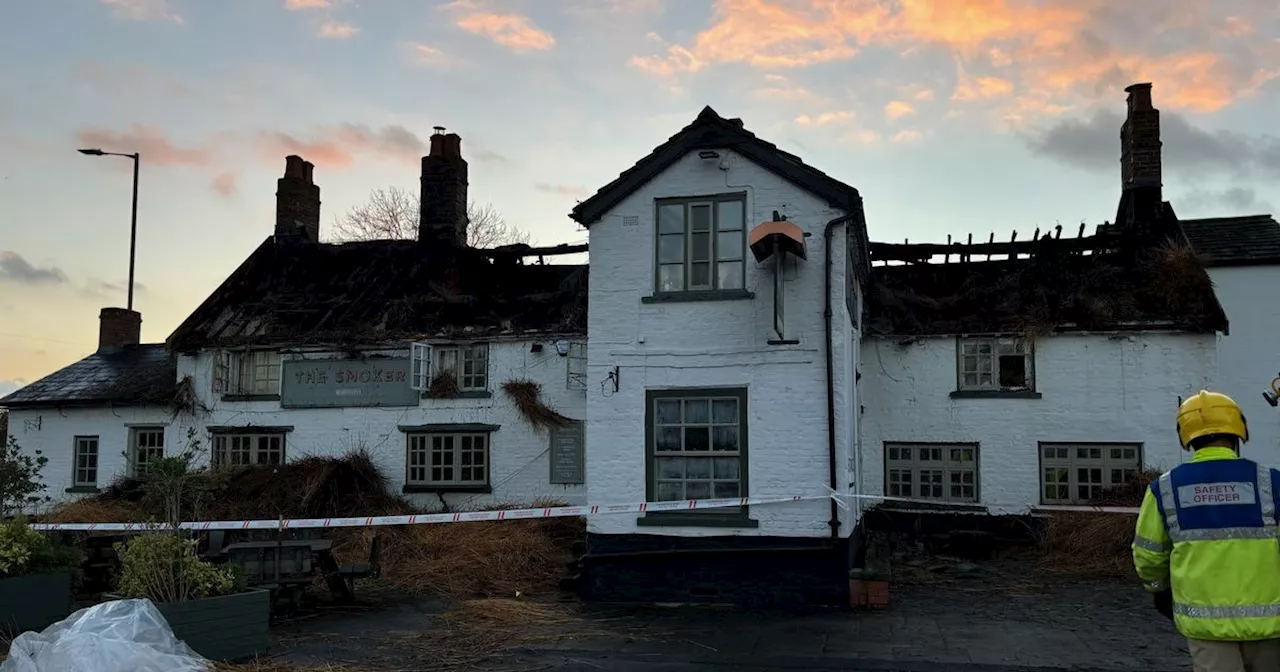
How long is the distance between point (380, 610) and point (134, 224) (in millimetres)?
21983

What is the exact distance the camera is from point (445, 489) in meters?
18.5

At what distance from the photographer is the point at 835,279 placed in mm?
11953

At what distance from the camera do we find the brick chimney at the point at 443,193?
71.6 ft

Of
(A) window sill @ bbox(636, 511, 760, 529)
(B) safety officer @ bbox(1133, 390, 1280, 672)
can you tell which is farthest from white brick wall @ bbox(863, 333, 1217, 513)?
(B) safety officer @ bbox(1133, 390, 1280, 672)

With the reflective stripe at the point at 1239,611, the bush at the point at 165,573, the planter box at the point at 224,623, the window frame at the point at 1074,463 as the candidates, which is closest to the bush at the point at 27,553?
the planter box at the point at 224,623

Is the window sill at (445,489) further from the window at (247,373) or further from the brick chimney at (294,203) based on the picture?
the brick chimney at (294,203)

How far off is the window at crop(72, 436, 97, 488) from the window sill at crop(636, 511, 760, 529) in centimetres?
1469

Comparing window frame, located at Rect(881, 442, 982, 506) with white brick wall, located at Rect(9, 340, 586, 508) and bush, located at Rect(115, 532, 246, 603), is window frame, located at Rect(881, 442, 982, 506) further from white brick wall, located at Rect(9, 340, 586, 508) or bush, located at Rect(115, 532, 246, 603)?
bush, located at Rect(115, 532, 246, 603)

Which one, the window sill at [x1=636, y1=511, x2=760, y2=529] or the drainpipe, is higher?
the drainpipe

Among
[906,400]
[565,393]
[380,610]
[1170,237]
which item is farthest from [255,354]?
[1170,237]

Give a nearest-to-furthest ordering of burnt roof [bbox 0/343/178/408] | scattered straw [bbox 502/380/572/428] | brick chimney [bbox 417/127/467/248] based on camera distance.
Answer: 1. scattered straw [bbox 502/380/572/428]
2. burnt roof [bbox 0/343/178/408]
3. brick chimney [bbox 417/127/467/248]

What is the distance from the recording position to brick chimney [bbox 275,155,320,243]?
23156 mm

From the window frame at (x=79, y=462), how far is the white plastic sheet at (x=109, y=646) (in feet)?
48.6

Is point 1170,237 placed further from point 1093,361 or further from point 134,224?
point 134,224
